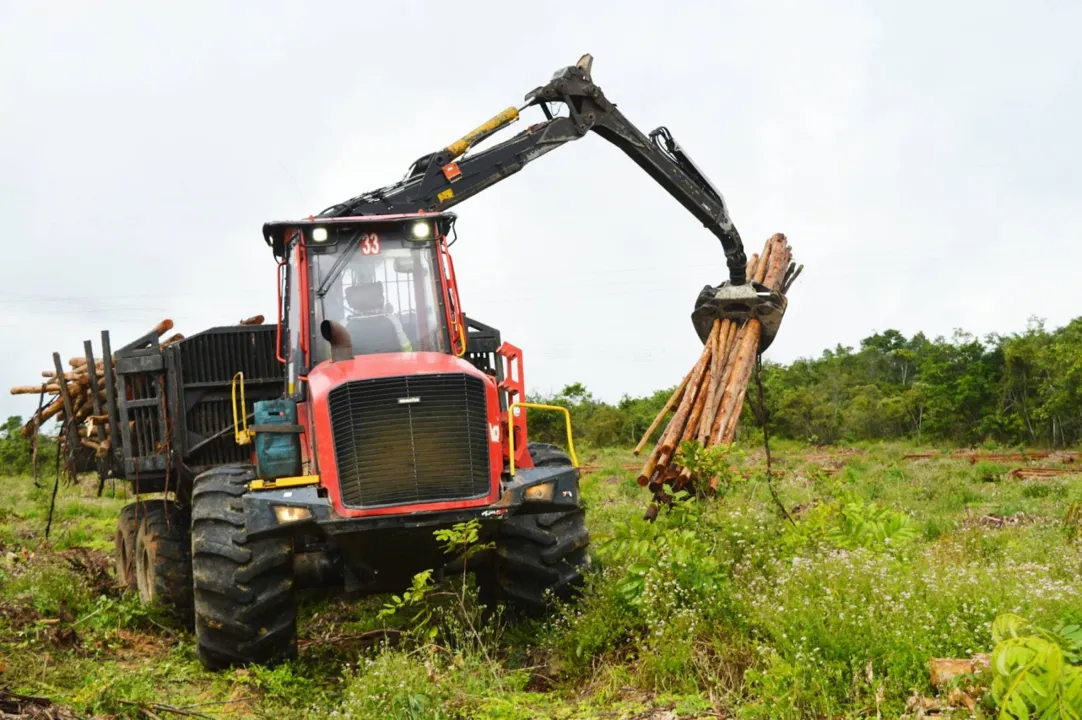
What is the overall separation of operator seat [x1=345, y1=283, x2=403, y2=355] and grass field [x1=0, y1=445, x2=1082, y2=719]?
1.94 metres

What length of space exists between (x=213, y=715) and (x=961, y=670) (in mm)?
4586

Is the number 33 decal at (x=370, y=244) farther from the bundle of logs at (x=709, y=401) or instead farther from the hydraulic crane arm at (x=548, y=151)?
the bundle of logs at (x=709, y=401)

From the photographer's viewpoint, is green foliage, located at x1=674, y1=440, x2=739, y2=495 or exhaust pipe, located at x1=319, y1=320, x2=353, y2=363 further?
green foliage, located at x1=674, y1=440, x2=739, y2=495

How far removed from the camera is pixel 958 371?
41312 millimetres

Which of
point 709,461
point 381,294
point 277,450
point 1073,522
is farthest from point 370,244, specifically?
point 1073,522

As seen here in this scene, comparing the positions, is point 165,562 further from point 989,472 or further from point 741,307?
point 989,472

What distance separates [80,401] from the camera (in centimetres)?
1150

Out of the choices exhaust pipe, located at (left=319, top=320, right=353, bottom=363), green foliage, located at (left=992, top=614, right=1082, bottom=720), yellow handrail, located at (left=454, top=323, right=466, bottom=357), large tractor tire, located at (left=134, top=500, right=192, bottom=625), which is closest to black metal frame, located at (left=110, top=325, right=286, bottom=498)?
large tractor tire, located at (left=134, top=500, right=192, bottom=625)

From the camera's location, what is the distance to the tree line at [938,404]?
1409 inches

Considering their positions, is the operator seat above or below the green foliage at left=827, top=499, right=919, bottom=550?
above

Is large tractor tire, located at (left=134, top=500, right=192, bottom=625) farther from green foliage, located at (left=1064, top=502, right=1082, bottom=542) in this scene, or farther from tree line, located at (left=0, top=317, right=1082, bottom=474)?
tree line, located at (left=0, top=317, right=1082, bottom=474)

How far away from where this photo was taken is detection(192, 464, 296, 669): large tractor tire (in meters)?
7.93

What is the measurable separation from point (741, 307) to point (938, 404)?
2983 cm

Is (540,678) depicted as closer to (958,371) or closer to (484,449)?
(484,449)
